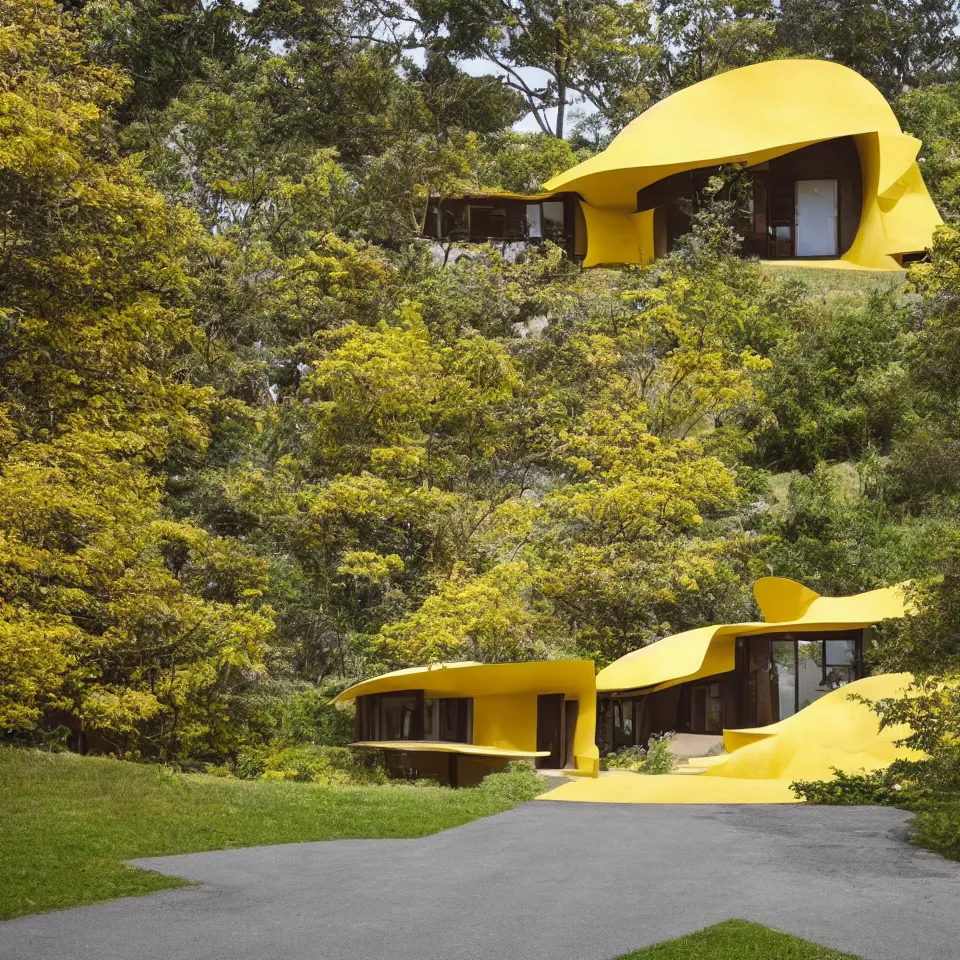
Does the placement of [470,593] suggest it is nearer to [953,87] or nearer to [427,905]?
[427,905]

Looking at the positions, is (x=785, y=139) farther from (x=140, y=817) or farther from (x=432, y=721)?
(x=140, y=817)

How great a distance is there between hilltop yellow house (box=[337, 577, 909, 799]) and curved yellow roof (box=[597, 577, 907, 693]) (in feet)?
0.08

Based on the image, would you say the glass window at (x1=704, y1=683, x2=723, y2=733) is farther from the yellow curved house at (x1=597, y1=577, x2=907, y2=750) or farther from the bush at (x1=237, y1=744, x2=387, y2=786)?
the bush at (x1=237, y1=744, x2=387, y2=786)

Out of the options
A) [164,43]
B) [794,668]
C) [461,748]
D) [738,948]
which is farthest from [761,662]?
[164,43]

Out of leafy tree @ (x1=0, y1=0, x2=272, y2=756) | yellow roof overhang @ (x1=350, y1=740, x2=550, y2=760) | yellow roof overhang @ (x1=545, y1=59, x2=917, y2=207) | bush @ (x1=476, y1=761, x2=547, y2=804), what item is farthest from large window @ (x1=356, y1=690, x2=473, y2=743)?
yellow roof overhang @ (x1=545, y1=59, x2=917, y2=207)

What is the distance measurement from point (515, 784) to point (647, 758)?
5.59 metres

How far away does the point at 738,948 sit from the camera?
7.79 m

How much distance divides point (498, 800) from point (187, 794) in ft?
13.3

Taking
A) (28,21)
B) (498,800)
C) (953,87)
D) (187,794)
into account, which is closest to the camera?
(187,794)

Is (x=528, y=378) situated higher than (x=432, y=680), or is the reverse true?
(x=528, y=378)

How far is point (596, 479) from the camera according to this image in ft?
95.8

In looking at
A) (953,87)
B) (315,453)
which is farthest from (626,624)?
(953,87)

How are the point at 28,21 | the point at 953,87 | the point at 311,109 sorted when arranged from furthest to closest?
the point at 953,87, the point at 311,109, the point at 28,21

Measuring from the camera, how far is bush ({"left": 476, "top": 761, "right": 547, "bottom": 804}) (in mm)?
17019
